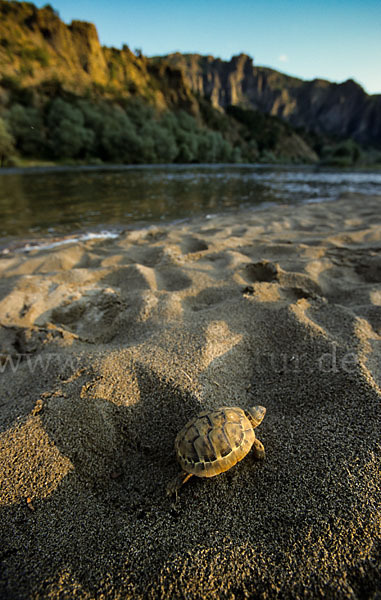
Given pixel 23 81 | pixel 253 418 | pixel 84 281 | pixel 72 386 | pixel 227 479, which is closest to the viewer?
pixel 227 479

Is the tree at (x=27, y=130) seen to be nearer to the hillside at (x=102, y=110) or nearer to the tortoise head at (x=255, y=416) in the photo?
the hillside at (x=102, y=110)

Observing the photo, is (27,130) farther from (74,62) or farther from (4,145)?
(74,62)

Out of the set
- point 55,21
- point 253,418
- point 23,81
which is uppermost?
point 55,21

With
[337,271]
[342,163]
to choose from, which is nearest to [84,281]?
[337,271]

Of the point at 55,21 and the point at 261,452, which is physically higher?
the point at 55,21

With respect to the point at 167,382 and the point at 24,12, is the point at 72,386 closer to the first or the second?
the point at 167,382

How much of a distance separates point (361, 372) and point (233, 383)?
2.45 feet

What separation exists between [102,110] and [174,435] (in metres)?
43.6

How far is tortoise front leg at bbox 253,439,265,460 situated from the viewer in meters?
1.30

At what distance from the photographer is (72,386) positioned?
157 cm

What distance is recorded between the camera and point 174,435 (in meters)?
1.44

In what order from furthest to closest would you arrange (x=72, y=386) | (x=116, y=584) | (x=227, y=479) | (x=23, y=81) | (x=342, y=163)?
(x=342, y=163), (x=23, y=81), (x=72, y=386), (x=227, y=479), (x=116, y=584)

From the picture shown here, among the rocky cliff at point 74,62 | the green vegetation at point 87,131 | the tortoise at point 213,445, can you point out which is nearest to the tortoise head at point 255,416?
the tortoise at point 213,445

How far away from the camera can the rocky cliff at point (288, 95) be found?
114375mm
